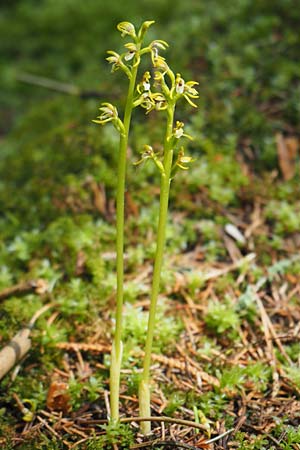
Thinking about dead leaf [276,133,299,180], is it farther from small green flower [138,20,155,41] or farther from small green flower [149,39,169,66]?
small green flower [138,20,155,41]

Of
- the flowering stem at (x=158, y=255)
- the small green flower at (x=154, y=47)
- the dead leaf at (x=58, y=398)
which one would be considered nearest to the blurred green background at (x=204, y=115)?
the dead leaf at (x=58, y=398)

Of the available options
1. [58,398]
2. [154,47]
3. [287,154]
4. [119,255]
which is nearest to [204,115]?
[287,154]

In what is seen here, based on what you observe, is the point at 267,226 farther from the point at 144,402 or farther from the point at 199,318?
the point at 144,402

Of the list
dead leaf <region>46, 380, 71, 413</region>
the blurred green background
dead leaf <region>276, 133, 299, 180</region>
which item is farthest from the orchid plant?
dead leaf <region>276, 133, 299, 180</region>

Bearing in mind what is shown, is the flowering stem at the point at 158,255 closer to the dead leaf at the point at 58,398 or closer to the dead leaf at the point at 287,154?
the dead leaf at the point at 58,398

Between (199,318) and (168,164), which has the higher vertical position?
(168,164)

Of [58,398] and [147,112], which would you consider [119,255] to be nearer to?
[147,112]

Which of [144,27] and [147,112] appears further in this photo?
[147,112]

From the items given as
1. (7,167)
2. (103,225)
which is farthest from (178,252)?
(7,167)
